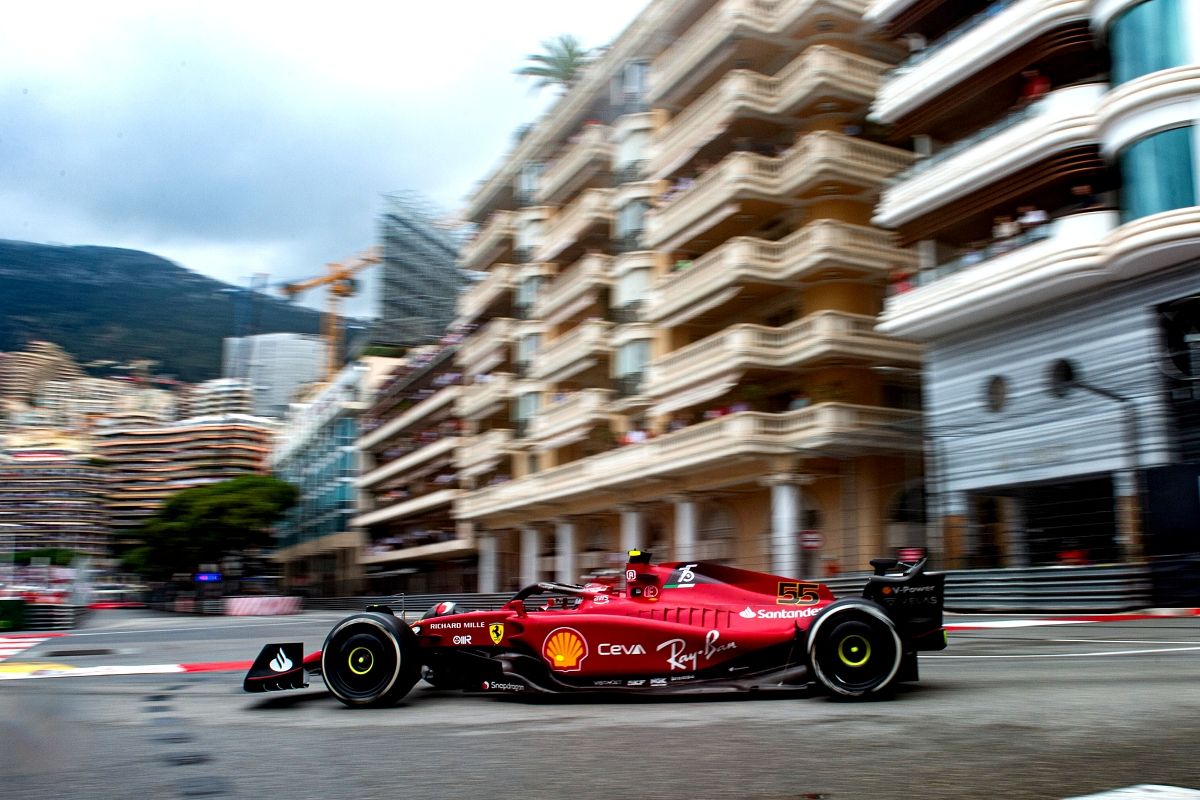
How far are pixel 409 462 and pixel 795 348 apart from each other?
38882 millimetres

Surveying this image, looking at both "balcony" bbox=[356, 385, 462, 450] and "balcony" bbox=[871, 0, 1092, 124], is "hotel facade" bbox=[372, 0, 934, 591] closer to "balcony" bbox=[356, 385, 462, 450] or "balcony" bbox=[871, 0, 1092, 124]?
"balcony" bbox=[871, 0, 1092, 124]

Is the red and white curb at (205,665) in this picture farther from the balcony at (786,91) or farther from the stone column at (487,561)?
the stone column at (487,561)

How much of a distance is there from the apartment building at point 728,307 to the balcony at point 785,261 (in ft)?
0.20

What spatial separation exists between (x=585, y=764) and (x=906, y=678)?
283cm

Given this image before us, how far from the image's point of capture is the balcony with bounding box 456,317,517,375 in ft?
158

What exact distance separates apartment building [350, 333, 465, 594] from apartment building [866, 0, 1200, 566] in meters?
32.8

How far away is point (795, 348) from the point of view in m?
28.0

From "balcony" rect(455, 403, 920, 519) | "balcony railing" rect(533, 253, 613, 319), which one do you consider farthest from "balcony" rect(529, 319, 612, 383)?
"balcony" rect(455, 403, 920, 519)

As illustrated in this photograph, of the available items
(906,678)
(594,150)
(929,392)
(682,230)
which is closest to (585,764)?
(906,678)

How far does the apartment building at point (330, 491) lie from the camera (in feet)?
257

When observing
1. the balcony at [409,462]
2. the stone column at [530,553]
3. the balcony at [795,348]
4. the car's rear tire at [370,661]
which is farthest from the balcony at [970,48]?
the balcony at [409,462]

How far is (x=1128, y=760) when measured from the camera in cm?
470

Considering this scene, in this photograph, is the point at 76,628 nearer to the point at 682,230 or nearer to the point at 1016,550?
the point at 682,230

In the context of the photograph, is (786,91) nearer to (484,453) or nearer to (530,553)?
(530,553)
